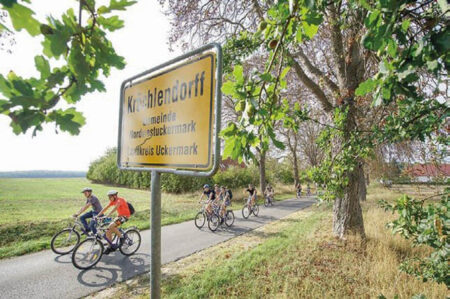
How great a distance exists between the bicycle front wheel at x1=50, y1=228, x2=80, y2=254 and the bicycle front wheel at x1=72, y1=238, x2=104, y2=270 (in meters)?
0.76

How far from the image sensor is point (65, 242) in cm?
667

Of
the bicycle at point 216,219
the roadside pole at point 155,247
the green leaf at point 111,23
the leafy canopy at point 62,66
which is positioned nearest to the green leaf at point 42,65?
the leafy canopy at point 62,66

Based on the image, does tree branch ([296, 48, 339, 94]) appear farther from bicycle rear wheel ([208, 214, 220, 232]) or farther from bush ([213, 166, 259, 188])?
bush ([213, 166, 259, 188])

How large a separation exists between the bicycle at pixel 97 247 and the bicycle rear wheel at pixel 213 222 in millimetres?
3143

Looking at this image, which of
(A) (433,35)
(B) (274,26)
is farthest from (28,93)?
(A) (433,35)

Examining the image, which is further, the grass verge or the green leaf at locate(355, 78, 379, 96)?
the grass verge

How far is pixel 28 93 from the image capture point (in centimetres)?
66

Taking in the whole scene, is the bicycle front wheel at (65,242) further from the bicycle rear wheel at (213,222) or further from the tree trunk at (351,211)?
the tree trunk at (351,211)

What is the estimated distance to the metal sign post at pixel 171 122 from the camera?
1.09 meters

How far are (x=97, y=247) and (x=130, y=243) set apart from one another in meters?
0.96

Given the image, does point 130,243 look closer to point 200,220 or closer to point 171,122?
point 200,220

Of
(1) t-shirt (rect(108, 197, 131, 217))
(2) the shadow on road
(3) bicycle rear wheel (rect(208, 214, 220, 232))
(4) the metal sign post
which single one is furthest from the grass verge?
(4) the metal sign post

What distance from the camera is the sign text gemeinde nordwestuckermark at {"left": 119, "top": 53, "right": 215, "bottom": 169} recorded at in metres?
1.12

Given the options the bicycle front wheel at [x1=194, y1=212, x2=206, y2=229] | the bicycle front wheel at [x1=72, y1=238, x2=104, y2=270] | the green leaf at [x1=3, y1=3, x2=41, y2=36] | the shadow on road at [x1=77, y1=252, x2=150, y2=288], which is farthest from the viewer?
the bicycle front wheel at [x1=194, y1=212, x2=206, y2=229]
